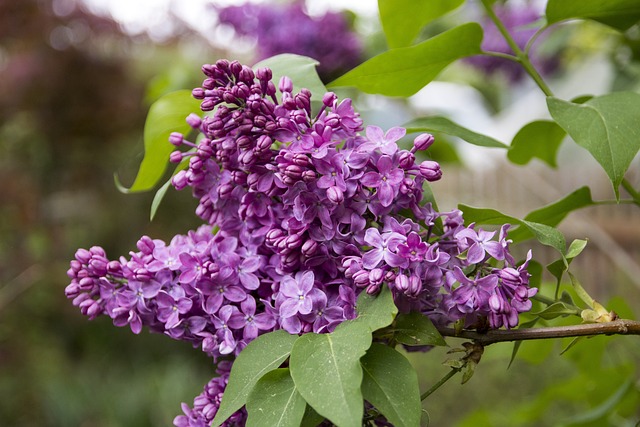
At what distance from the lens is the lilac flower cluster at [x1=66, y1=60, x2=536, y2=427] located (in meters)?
0.41

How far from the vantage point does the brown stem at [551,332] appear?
1.36 feet

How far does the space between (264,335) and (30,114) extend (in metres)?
4.32

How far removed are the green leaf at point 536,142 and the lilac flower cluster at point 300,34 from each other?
69cm

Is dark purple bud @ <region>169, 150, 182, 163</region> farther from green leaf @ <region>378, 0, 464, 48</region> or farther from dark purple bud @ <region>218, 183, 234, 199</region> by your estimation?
green leaf @ <region>378, 0, 464, 48</region>

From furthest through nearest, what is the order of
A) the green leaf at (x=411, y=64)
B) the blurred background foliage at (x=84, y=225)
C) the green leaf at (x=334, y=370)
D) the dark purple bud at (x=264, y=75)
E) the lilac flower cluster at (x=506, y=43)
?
1. the blurred background foliage at (x=84, y=225)
2. the lilac flower cluster at (x=506, y=43)
3. the green leaf at (x=411, y=64)
4. the dark purple bud at (x=264, y=75)
5. the green leaf at (x=334, y=370)

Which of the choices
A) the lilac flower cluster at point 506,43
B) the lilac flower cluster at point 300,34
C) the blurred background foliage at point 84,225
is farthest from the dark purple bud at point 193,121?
the blurred background foliage at point 84,225

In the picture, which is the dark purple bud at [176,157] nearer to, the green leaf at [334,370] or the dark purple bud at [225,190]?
the dark purple bud at [225,190]

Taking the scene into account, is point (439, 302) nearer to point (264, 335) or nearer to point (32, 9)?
point (264, 335)

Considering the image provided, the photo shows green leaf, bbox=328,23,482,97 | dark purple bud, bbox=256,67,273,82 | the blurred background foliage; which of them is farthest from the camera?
the blurred background foliage

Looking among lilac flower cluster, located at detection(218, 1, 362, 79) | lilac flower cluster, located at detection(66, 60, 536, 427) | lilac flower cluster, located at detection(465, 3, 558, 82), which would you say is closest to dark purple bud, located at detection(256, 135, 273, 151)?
lilac flower cluster, located at detection(66, 60, 536, 427)

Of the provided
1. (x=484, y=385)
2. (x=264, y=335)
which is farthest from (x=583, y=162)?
(x=264, y=335)

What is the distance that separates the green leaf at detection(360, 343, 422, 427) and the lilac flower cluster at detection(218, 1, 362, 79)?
38.8 inches

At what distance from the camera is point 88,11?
4.12 metres

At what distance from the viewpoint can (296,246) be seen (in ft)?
1.39
